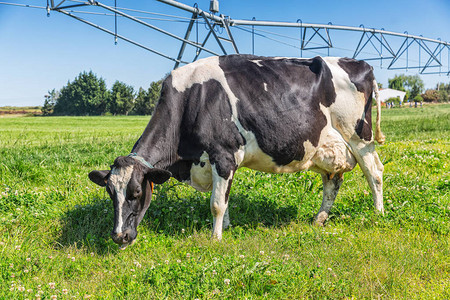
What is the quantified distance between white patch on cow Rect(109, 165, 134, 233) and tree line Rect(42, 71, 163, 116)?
9123 centimetres

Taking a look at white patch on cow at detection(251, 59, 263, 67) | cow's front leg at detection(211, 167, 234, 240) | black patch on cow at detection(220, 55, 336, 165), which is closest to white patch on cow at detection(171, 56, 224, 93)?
black patch on cow at detection(220, 55, 336, 165)

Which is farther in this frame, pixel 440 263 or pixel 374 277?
pixel 440 263

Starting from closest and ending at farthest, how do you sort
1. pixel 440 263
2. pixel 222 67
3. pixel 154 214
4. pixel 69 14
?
pixel 440 263 < pixel 222 67 < pixel 154 214 < pixel 69 14

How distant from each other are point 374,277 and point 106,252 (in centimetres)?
265

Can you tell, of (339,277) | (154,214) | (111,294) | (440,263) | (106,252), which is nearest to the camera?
(111,294)

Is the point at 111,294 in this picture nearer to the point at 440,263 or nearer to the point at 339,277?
the point at 339,277

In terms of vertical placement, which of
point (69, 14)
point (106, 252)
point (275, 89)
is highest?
point (69, 14)

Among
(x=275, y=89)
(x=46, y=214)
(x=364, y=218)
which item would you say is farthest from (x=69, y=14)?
(x=364, y=218)

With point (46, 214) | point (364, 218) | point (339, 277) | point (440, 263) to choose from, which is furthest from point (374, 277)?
point (46, 214)

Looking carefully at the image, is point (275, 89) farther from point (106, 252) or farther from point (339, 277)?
point (106, 252)

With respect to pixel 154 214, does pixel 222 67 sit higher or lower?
higher

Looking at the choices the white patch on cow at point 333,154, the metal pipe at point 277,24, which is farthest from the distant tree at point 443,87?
the white patch on cow at point 333,154

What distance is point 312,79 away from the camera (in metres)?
5.20

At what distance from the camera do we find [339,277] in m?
3.70
